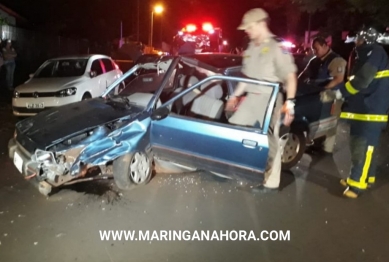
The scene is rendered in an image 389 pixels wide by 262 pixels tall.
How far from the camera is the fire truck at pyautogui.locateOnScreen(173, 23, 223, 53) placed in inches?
768

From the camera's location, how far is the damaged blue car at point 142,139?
501 cm

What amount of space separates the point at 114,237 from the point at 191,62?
7.87 ft

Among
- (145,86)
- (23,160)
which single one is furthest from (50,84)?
(23,160)

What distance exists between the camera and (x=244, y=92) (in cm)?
551

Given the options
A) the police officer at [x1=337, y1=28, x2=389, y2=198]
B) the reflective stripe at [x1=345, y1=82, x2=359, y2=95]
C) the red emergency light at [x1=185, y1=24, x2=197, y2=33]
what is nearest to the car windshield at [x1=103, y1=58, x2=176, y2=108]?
the reflective stripe at [x1=345, y1=82, x2=359, y2=95]

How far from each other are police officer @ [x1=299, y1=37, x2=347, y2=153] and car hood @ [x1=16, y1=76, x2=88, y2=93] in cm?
524

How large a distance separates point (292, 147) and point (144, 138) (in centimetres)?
243

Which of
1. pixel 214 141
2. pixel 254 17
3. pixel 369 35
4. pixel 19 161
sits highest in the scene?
pixel 254 17

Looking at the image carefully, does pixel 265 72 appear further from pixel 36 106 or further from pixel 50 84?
pixel 50 84

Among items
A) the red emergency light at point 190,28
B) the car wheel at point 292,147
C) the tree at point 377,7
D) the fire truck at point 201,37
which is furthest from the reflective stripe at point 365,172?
the red emergency light at point 190,28

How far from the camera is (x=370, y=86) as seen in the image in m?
5.50

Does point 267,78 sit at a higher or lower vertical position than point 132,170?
higher

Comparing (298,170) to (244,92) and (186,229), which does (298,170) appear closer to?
(244,92)

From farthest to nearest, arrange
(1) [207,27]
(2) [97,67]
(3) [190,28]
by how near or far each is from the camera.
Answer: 1. (1) [207,27]
2. (3) [190,28]
3. (2) [97,67]
